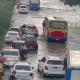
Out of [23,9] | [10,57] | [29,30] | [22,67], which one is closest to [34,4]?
[23,9]

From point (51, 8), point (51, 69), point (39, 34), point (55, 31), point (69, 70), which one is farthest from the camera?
point (51, 8)

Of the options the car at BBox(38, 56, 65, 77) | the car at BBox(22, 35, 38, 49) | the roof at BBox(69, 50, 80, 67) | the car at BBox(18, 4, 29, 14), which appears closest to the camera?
the roof at BBox(69, 50, 80, 67)

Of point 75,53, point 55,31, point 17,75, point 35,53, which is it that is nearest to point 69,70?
point 75,53

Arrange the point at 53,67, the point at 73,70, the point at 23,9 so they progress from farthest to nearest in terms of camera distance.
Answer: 1. the point at 23,9
2. the point at 53,67
3. the point at 73,70

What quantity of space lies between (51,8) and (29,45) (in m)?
54.9

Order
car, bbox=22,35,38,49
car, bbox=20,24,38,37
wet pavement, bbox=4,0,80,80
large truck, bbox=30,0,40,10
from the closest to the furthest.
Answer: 1. wet pavement, bbox=4,0,80,80
2. car, bbox=22,35,38,49
3. car, bbox=20,24,38,37
4. large truck, bbox=30,0,40,10

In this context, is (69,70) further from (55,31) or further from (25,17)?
(25,17)

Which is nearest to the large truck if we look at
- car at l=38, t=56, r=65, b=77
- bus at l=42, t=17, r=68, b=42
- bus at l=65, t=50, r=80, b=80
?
bus at l=42, t=17, r=68, b=42

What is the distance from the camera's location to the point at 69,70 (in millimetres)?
17000

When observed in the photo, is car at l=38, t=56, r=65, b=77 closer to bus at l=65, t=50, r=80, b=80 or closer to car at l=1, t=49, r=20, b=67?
car at l=1, t=49, r=20, b=67

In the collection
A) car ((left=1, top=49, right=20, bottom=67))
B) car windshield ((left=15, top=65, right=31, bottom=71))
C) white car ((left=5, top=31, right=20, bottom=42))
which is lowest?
white car ((left=5, top=31, right=20, bottom=42))

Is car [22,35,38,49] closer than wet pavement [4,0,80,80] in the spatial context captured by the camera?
No

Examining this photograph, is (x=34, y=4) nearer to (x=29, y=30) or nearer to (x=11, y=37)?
(x=29, y=30)

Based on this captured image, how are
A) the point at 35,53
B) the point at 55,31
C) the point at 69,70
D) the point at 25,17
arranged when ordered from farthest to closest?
the point at 25,17 → the point at 55,31 → the point at 35,53 → the point at 69,70
